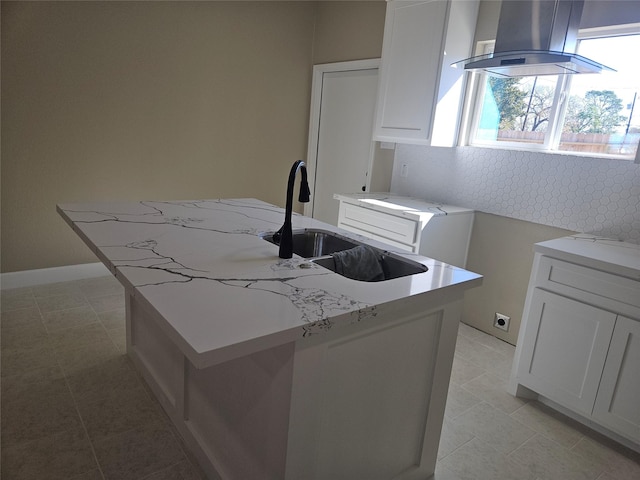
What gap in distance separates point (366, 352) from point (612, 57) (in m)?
2.38

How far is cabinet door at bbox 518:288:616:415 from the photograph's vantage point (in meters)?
2.05

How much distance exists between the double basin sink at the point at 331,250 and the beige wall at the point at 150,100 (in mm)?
2252

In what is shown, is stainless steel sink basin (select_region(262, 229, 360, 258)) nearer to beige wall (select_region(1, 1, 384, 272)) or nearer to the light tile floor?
the light tile floor

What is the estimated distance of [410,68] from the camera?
3.12m

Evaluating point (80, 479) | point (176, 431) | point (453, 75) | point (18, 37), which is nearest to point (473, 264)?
point (453, 75)

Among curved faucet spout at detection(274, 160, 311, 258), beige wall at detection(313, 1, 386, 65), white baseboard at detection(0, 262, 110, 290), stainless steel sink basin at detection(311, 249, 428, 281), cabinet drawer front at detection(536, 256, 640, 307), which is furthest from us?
beige wall at detection(313, 1, 386, 65)

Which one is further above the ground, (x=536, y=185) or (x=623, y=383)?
(x=536, y=185)

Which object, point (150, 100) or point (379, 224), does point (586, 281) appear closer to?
point (379, 224)

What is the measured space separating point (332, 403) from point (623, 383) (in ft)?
5.01

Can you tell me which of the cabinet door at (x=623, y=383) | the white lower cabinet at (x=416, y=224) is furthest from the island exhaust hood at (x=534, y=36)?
the cabinet door at (x=623, y=383)

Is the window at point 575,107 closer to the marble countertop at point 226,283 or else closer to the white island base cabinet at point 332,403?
the marble countertop at point 226,283

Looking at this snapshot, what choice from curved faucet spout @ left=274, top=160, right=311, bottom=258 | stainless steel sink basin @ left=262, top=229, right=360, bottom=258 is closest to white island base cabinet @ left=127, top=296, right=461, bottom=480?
curved faucet spout @ left=274, top=160, right=311, bottom=258

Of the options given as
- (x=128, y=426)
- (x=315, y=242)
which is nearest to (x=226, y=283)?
(x=315, y=242)

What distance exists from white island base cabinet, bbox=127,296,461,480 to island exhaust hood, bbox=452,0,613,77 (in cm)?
133
